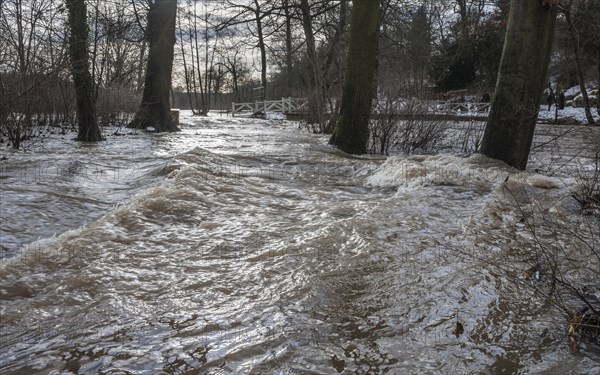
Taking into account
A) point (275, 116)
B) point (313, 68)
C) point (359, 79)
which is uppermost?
point (313, 68)

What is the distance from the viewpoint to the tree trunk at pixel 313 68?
40.0 ft

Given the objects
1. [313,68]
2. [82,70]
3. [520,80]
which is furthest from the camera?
[313,68]

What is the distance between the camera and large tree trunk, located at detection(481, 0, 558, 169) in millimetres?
6441

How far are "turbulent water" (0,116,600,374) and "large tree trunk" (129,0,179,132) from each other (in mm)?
8657

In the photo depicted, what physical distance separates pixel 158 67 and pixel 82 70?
563 centimetres

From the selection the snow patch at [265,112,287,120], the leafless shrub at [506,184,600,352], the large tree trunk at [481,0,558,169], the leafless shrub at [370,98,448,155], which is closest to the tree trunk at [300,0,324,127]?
the leafless shrub at [370,98,448,155]

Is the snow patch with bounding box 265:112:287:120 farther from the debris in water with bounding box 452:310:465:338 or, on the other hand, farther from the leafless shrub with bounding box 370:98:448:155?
the debris in water with bounding box 452:310:465:338

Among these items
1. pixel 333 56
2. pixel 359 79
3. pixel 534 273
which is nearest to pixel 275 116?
pixel 333 56

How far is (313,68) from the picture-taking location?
1323 cm

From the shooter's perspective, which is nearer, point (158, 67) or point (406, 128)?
point (406, 128)

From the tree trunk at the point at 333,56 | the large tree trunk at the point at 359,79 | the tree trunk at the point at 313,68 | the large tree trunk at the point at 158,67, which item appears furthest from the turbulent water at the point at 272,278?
the large tree trunk at the point at 158,67

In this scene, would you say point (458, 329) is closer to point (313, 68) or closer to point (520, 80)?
point (520, 80)

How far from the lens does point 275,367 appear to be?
1.86m

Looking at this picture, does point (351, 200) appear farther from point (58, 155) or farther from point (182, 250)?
point (58, 155)
